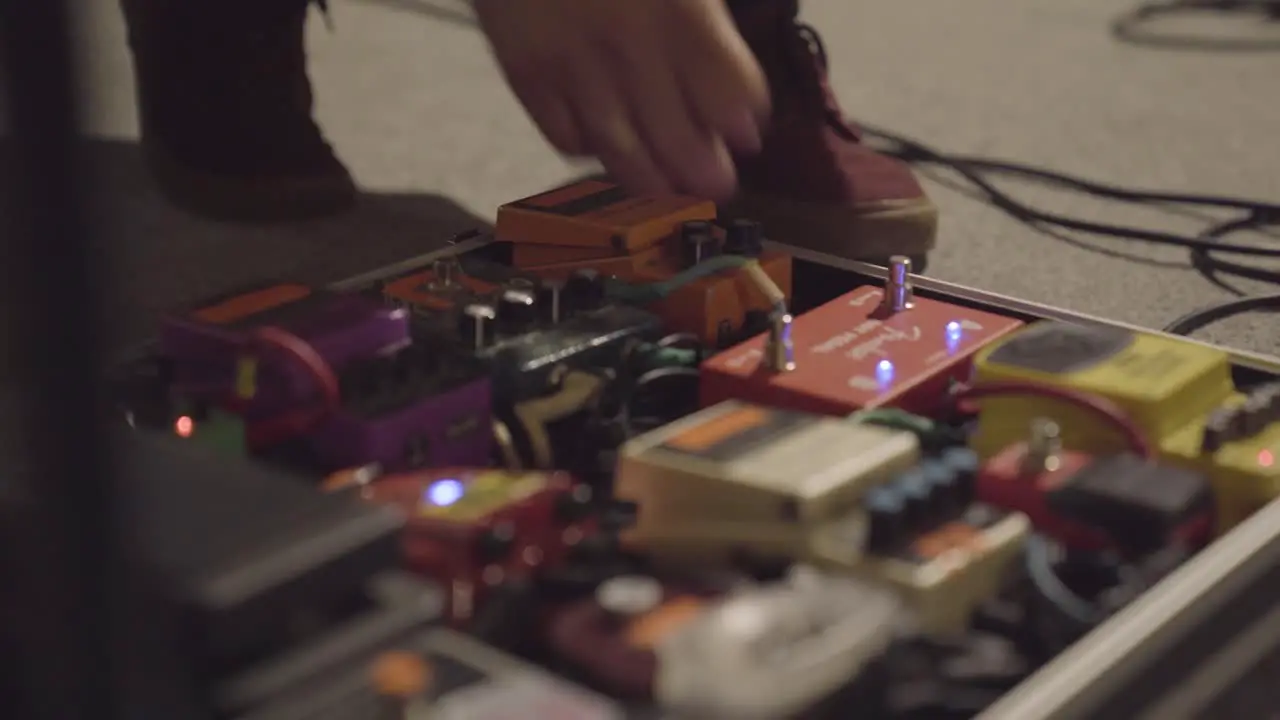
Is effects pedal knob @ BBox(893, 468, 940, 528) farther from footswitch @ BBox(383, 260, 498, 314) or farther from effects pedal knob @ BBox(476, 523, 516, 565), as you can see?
footswitch @ BBox(383, 260, 498, 314)

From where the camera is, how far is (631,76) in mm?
735

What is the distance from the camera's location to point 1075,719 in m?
0.53

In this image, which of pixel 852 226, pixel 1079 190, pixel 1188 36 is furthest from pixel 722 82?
pixel 1188 36

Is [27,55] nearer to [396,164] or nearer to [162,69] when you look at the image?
[162,69]

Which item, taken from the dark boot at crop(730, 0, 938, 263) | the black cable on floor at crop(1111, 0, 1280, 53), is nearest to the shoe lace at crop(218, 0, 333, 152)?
the dark boot at crop(730, 0, 938, 263)

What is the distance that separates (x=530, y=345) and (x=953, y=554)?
0.93ft

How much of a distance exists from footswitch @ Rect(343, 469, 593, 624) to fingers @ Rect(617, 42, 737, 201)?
19cm

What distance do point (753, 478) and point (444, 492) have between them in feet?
0.45

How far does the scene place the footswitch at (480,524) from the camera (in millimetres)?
606

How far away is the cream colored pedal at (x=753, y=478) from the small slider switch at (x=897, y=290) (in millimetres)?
228

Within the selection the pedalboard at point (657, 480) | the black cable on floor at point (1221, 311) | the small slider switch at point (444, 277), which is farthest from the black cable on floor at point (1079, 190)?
the small slider switch at point (444, 277)

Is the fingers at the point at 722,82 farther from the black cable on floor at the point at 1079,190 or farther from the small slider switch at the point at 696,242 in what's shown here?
the black cable on floor at the point at 1079,190

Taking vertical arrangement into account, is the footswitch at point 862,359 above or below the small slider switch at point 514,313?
below

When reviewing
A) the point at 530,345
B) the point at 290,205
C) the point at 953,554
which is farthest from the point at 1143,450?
the point at 290,205
